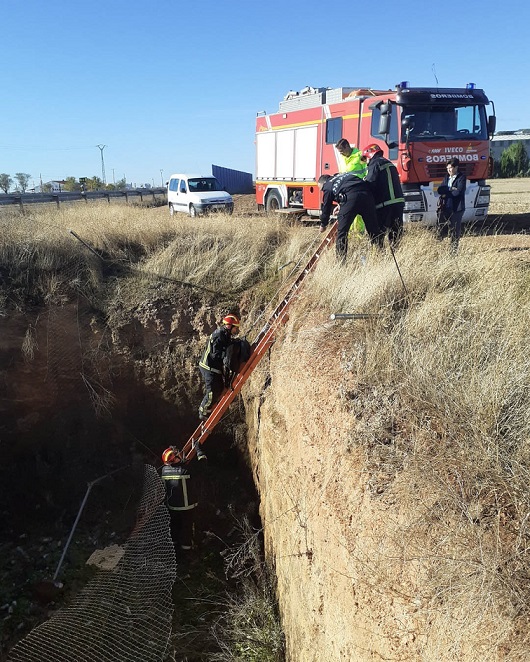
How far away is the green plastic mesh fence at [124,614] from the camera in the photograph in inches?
206

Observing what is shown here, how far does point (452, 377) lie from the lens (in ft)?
11.6

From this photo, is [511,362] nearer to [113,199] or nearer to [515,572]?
[515,572]

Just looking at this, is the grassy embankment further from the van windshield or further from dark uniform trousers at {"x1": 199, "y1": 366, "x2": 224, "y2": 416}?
the van windshield

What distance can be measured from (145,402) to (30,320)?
2.08m

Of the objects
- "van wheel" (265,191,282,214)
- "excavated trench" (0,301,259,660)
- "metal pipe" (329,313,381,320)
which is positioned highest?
"van wheel" (265,191,282,214)

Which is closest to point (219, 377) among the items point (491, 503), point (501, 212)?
point (491, 503)

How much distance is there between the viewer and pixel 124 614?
5.66 meters

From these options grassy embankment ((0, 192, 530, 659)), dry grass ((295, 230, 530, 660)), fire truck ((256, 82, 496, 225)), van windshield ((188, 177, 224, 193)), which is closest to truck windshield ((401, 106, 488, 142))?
fire truck ((256, 82, 496, 225))

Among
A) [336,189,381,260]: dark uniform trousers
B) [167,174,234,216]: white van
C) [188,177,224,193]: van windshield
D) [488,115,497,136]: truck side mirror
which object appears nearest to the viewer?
[336,189,381,260]: dark uniform trousers

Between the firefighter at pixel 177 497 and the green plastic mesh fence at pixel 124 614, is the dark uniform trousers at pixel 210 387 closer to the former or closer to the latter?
the firefighter at pixel 177 497

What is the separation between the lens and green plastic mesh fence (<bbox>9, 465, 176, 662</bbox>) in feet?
17.2

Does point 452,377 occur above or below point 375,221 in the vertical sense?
below

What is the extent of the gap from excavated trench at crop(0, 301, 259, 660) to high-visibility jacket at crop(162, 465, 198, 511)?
127 cm

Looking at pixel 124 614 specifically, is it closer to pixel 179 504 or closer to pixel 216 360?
pixel 179 504
